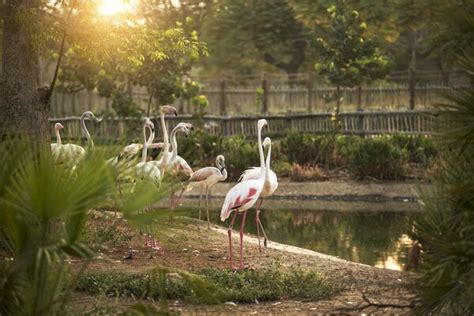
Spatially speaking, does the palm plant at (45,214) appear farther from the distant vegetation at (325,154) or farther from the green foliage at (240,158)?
the green foliage at (240,158)

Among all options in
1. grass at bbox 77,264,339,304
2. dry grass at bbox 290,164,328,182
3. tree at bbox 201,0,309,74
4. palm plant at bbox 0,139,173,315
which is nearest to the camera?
palm plant at bbox 0,139,173,315

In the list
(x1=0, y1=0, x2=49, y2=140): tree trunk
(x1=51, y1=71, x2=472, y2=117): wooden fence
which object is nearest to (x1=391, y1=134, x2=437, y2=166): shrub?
(x1=51, y1=71, x2=472, y2=117): wooden fence

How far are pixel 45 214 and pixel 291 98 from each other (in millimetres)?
28894

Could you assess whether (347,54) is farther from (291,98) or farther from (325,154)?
(291,98)

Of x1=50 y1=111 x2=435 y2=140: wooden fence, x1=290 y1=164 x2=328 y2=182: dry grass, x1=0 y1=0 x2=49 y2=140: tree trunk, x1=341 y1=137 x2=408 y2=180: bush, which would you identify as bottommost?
x1=290 y1=164 x2=328 y2=182: dry grass

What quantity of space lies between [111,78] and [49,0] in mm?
16840

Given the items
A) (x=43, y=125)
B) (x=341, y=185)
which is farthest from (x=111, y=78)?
(x=43, y=125)

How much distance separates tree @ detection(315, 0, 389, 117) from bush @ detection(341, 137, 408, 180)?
468 cm

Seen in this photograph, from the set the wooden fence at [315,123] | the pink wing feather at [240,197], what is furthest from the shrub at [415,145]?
the pink wing feather at [240,197]

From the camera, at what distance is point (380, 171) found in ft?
80.5

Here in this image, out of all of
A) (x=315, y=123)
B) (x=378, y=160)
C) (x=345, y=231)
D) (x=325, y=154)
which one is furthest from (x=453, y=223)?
(x=315, y=123)

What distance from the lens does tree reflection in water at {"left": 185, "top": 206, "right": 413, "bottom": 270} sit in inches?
608

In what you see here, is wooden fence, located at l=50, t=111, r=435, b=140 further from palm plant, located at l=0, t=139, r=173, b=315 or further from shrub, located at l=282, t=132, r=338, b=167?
palm plant, located at l=0, t=139, r=173, b=315

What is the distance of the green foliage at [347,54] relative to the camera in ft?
96.8
